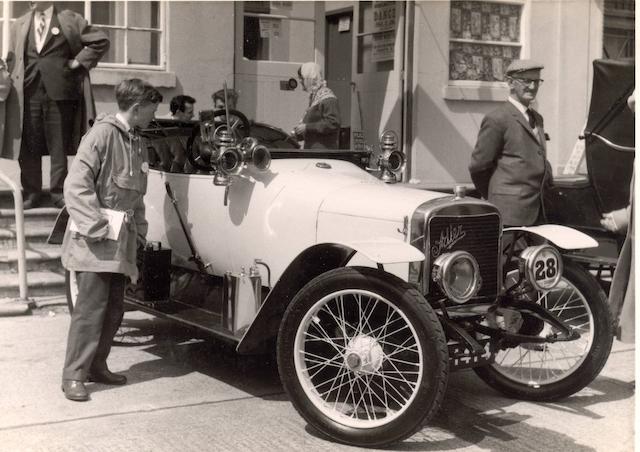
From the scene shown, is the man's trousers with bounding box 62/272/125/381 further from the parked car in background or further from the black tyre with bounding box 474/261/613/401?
the parked car in background

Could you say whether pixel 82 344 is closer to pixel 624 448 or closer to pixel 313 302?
pixel 313 302

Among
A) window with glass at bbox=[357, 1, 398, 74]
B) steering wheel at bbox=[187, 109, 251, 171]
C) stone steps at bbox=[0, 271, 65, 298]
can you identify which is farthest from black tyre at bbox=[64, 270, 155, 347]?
window with glass at bbox=[357, 1, 398, 74]

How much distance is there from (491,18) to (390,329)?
763 cm

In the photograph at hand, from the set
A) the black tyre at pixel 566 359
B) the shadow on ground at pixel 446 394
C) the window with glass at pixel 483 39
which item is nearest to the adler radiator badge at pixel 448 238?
the black tyre at pixel 566 359

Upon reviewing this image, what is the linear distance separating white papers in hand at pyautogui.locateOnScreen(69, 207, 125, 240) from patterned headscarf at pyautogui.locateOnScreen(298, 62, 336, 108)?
2.48 m

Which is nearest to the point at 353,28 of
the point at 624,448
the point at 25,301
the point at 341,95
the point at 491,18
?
the point at 341,95

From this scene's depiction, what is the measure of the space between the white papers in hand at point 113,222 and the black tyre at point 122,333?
1.21 metres

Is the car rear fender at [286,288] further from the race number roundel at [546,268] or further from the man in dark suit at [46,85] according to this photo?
the man in dark suit at [46,85]

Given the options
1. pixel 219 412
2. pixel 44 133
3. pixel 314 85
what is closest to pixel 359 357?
pixel 219 412

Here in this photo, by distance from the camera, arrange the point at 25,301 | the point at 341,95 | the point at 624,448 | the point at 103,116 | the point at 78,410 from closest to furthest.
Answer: the point at 624,448
the point at 78,410
the point at 103,116
the point at 25,301
the point at 341,95

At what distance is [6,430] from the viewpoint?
165 inches

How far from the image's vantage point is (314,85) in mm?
6930

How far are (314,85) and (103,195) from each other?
102 inches

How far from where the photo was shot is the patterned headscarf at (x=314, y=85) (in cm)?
680
